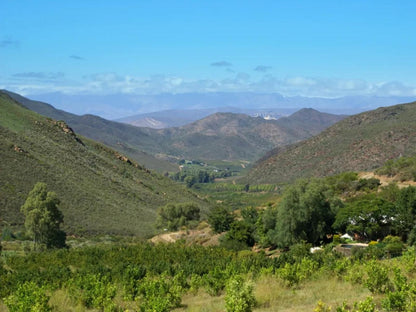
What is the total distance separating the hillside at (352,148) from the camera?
3964 inches

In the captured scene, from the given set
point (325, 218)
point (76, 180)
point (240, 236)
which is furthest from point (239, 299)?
point (76, 180)

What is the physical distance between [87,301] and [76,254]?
18415 mm

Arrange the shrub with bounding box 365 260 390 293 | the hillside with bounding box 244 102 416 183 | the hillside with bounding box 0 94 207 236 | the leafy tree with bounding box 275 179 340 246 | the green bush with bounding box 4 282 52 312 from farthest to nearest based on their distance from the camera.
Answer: the hillside with bounding box 244 102 416 183 → the hillside with bounding box 0 94 207 236 → the leafy tree with bounding box 275 179 340 246 → the green bush with bounding box 4 282 52 312 → the shrub with bounding box 365 260 390 293

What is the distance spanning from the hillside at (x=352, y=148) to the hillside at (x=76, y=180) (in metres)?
33.6

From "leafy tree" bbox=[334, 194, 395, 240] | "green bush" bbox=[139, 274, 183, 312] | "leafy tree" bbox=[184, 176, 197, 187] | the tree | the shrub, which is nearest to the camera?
"green bush" bbox=[139, 274, 183, 312]

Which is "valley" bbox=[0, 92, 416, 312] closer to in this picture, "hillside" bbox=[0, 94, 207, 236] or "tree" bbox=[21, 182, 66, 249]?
"hillside" bbox=[0, 94, 207, 236]

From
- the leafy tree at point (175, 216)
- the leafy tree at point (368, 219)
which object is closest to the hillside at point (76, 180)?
the leafy tree at point (175, 216)

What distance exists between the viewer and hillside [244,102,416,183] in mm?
100688

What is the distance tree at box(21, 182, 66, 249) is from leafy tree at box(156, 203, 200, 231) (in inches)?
684

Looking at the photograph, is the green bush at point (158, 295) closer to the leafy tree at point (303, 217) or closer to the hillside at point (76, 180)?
the leafy tree at point (303, 217)

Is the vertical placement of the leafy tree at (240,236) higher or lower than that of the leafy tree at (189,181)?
higher

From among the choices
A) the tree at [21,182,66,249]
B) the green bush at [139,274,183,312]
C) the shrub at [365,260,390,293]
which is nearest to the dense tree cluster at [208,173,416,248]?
the tree at [21,182,66,249]

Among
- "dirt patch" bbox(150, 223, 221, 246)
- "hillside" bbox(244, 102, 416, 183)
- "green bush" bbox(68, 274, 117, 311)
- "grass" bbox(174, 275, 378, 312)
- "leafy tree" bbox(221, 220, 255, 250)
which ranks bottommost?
"dirt patch" bbox(150, 223, 221, 246)

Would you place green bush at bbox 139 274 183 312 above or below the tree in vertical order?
above
